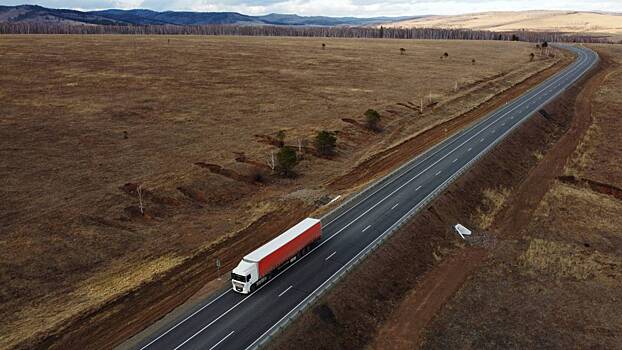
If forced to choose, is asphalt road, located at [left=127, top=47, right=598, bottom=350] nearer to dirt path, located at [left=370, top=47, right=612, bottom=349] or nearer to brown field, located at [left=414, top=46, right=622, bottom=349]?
dirt path, located at [left=370, top=47, right=612, bottom=349]

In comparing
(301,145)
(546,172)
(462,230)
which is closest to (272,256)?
(462,230)

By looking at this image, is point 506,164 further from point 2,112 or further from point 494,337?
point 2,112

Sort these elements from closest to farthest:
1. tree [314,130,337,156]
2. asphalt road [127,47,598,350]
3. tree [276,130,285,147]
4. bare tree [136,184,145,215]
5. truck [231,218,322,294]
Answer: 1. asphalt road [127,47,598,350]
2. truck [231,218,322,294]
3. bare tree [136,184,145,215]
4. tree [314,130,337,156]
5. tree [276,130,285,147]

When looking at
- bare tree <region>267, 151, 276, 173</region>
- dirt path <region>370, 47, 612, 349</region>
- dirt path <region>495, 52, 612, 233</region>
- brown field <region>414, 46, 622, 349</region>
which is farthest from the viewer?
bare tree <region>267, 151, 276, 173</region>

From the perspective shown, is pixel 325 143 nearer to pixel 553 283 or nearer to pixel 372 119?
pixel 372 119

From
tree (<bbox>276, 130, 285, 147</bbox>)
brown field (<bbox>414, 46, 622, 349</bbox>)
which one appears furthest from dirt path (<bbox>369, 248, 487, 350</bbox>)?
tree (<bbox>276, 130, 285, 147</bbox>)

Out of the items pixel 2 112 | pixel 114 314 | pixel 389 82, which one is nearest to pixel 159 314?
pixel 114 314

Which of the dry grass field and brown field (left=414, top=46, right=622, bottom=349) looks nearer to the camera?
brown field (left=414, top=46, right=622, bottom=349)
